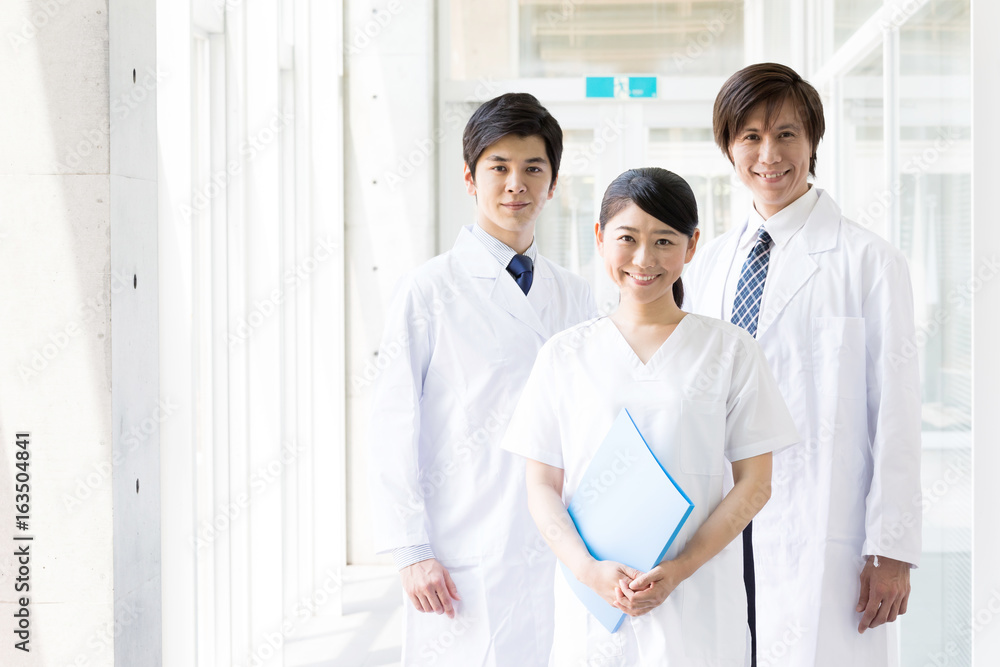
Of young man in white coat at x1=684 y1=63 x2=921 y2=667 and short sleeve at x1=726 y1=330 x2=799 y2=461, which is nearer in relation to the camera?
short sleeve at x1=726 y1=330 x2=799 y2=461

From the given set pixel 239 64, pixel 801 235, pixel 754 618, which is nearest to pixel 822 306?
pixel 801 235

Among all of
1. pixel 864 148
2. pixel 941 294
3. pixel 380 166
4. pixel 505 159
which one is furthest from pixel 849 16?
pixel 380 166

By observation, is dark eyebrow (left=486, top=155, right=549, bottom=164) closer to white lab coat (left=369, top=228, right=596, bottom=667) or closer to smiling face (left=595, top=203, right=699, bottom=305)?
white lab coat (left=369, top=228, right=596, bottom=667)

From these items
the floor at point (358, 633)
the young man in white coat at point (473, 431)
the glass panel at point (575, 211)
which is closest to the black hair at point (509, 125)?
the young man in white coat at point (473, 431)

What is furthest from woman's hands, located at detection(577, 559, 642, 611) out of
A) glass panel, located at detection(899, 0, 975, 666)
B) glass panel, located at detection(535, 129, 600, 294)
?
glass panel, located at detection(535, 129, 600, 294)

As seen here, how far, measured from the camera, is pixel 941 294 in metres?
2.25

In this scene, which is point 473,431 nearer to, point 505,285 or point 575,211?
point 505,285

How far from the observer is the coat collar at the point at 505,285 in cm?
170

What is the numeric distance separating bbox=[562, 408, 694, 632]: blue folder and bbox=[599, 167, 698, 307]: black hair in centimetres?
32

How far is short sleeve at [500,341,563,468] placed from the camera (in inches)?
55.5

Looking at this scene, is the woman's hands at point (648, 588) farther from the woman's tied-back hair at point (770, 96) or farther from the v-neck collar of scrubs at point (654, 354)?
the woman's tied-back hair at point (770, 96)

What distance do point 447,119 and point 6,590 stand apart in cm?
351

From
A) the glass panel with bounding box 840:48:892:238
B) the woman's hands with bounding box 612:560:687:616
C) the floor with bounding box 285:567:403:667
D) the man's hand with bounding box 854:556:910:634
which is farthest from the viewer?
the floor with bounding box 285:567:403:667

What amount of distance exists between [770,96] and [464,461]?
0.93 meters
